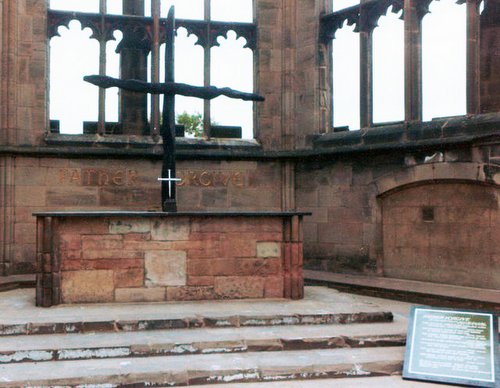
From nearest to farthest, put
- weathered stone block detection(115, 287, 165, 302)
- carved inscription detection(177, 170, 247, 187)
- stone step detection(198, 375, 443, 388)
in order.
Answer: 1. stone step detection(198, 375, 443, 388)
2. weathered stone block detection(115, 287, 165, 302)
3. carved inscription detection(177, 170, 247, 187)

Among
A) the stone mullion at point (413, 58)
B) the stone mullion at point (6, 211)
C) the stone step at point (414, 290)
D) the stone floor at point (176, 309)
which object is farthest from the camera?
the stone mullion at point (6, 211)

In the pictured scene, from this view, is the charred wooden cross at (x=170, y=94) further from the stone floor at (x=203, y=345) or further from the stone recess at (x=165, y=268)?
the stone floor at (x=203, y=345)

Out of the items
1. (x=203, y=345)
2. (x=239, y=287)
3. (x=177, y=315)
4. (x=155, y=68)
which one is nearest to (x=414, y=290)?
(x=239, y=287)

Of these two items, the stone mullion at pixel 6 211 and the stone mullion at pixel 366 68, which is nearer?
the stone mullion at pixel 6 211

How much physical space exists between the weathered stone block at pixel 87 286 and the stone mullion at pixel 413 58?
17.6 feet

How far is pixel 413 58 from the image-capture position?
9953 mm

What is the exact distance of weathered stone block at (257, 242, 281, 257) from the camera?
26.1 feet

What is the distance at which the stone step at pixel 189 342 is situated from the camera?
221 inches

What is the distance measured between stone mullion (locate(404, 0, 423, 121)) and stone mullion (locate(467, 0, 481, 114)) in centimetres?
96

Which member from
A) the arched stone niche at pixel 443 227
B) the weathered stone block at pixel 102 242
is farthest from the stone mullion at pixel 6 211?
the arched stone niche at pixel 443 227

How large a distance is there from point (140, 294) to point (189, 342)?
5.97 feet

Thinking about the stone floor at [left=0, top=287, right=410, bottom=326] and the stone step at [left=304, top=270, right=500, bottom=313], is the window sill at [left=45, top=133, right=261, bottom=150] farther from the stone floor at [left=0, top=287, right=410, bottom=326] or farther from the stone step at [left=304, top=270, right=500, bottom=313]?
the stone floor at [left=0, top=287, right=410, bottom=326]

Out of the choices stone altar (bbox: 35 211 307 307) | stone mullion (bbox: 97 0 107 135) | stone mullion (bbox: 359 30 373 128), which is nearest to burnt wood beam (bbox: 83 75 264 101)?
stone altar (bbox: 35 211 307 307)

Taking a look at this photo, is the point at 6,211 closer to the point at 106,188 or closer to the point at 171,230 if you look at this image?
the point at 106,188
